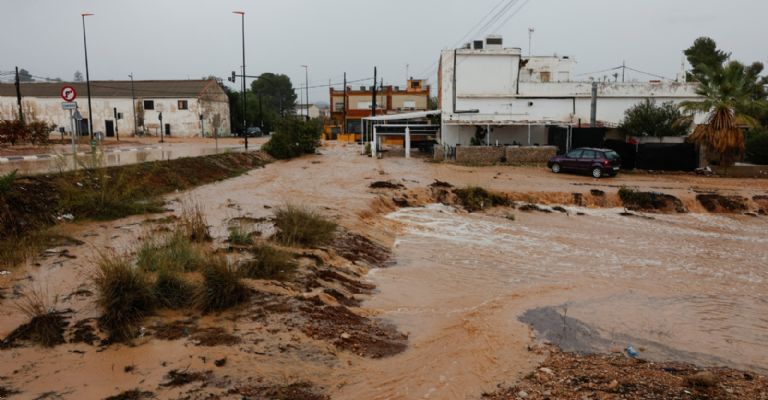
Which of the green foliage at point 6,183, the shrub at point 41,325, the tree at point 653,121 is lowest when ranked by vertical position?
the shrub at point 41,325

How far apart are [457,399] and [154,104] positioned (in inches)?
2566

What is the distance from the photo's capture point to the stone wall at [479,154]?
115 ft

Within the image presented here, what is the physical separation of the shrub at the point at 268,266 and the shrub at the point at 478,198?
12.7 meters

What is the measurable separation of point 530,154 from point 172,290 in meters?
29.6

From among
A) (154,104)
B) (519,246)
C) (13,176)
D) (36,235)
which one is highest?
(154,104)

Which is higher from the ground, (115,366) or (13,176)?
(13,176)

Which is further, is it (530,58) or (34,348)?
(530,58)

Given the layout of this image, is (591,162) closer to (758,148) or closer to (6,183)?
(758,148)

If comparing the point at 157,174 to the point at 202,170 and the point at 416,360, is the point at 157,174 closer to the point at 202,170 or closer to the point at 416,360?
the point at 202,170

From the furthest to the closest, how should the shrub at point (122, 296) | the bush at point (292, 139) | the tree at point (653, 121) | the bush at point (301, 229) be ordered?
1. the bush at point (292, 139)
2. the tree at point (653, 121)
3. the bush at point (301, 229)
4. the shrub at point (122, 296)

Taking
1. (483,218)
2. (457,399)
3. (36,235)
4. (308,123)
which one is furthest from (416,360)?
(308,123)

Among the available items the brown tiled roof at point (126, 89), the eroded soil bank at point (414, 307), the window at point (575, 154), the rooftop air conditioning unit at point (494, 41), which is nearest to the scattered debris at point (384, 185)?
the eroded soil bank at point (414, 307)

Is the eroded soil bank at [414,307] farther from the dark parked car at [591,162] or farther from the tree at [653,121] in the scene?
the tree at [653,121]

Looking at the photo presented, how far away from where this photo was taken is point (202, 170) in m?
25.2
